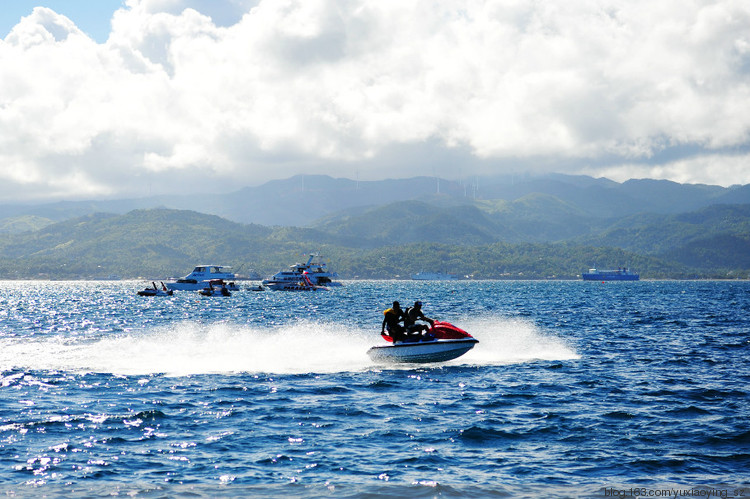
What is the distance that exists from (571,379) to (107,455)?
775 inches

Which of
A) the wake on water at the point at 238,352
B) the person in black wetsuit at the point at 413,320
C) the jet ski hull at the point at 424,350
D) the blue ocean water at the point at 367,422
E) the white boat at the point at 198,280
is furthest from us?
the white boat at the point at 198,280

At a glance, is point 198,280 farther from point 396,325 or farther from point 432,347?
point 432,347

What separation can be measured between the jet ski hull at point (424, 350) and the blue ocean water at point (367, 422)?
0.59 meters

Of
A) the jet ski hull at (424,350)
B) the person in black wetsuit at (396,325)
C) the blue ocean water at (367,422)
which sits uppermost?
the person in black wetsuit at (396,325)

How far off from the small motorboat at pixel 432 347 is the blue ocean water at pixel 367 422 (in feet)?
2.17

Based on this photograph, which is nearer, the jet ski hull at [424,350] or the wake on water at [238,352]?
the jet ski hull at [424,350]

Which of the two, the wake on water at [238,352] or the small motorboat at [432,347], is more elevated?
the small motorboat at [432,347]

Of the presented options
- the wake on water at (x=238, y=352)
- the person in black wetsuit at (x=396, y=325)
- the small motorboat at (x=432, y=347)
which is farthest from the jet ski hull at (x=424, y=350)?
the wake on water at (x=238, y=352)

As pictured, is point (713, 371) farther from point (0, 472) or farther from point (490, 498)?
point (0, 472)

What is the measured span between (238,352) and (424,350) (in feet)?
39.2

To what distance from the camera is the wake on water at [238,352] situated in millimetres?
32656

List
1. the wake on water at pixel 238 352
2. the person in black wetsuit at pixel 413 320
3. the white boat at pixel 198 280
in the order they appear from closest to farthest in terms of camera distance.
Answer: the person in black wetsuit at pixel 413 320 < the wake on water at pixel 238 352 < the white boat at pixel 198 280

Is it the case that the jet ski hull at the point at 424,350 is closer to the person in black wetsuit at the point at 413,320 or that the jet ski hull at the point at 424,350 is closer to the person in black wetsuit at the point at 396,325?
the person in black wetsuit at the point at 396,325

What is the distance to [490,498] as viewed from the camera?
46.0ft
